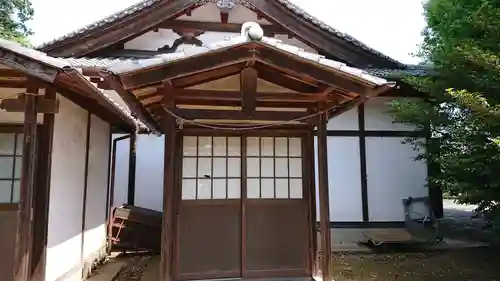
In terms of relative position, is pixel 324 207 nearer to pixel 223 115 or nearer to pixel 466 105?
pixel 223 115

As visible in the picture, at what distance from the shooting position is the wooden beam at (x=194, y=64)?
381cm

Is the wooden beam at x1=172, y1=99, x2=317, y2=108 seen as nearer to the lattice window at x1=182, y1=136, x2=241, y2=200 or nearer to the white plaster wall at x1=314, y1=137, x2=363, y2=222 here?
the lattice window at x1=182, y1=136, x2=241, y2=200

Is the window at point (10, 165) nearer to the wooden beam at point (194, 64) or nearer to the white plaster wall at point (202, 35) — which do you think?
the wooden beam at point (194, 64)

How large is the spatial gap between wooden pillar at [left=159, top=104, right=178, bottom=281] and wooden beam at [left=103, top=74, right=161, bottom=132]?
1.15 ft

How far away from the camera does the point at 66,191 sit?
531cm

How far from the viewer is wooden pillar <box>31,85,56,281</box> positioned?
14.5 ft

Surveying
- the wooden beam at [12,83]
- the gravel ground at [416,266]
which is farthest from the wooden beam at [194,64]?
the gravel ground at [416,266]

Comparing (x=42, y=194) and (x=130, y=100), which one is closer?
(x=130, y=100)

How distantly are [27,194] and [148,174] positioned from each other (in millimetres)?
5273

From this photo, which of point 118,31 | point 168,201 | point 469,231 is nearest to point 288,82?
point 168,201

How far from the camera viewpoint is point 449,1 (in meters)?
7.50

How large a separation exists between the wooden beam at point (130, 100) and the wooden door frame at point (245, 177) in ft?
1.80

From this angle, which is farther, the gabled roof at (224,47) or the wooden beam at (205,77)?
the wooden beam at (205,77)

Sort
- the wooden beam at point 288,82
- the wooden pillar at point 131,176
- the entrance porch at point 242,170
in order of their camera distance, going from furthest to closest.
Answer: the wooden pillar at point 131,176 < the wooden beam at point 288,82 < the entrance porch at point 242,170
